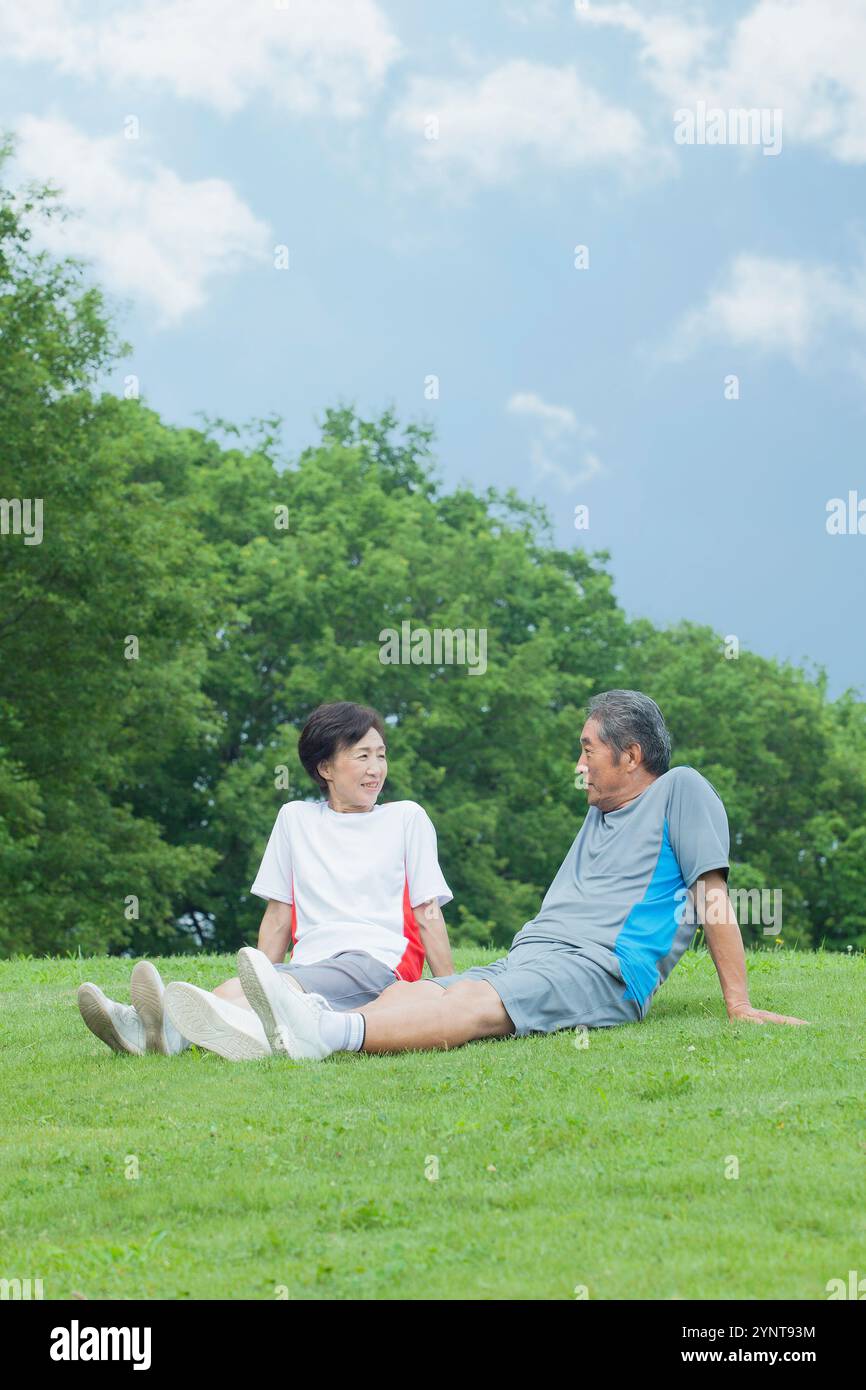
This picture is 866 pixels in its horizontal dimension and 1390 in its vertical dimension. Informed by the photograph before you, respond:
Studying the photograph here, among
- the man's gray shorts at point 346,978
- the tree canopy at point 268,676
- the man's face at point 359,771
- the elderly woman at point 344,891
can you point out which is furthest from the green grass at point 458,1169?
the tree canopy at point 268,676

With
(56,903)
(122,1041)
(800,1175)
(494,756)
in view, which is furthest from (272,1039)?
(494,756)

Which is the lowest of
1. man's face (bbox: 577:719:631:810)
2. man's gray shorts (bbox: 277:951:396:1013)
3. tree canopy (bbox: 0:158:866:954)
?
man's gray shorts (bbox: 277:951:396:1013)

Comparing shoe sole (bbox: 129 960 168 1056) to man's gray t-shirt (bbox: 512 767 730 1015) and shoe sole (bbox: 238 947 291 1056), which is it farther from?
man's gray t-shirt (bbox: 512 767 730 1015)

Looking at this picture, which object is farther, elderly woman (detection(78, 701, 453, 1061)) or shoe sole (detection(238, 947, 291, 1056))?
elderly woman (detection(78, 701, 453, 1061))

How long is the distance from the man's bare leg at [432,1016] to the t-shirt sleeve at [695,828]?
98cm

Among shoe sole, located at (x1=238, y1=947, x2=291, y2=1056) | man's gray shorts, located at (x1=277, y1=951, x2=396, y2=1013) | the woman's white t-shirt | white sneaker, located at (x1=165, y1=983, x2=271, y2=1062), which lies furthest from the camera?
the woman's white t-shirt

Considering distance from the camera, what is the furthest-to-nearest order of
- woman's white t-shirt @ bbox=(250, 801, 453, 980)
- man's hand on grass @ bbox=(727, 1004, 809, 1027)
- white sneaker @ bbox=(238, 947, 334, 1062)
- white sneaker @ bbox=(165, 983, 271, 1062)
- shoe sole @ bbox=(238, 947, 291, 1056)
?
woman's white t-shirt @ bbox=(250, 801, 453, 980)
man's hand on grass @ bbox=(727, 1004, 809, 1027)
white sneaker @ bbox=(165, 983, 271, 1062)
white sneaker @ bbox=(238, 947, 334, 1062)
shoe sole @ bbox=(238, 947, 291, 1056)

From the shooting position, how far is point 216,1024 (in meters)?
5.89

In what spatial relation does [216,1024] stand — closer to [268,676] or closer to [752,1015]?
[752,1015]

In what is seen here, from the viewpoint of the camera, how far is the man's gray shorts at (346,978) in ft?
20.5

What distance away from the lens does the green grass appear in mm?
3367

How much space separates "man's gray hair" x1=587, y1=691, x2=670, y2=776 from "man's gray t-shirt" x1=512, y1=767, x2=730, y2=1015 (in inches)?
5.6

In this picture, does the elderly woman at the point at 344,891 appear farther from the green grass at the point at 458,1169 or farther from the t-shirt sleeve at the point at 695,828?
the t-shirt sleeve at the point at 695,828

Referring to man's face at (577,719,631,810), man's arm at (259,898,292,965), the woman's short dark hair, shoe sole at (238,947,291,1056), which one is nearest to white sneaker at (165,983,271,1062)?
shoe sole at (238,947,291,1056)
